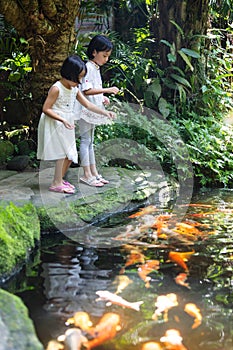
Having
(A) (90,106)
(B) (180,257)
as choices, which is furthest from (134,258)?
(A) (90,106)

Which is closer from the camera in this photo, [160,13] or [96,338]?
[96,338]

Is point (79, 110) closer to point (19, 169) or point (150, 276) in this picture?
point (19, 169)

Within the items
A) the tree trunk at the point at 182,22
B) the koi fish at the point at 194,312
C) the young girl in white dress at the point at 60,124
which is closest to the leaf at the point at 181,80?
the tree trunk at the point at 182,22

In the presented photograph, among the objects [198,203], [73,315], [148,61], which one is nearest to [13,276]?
[73,315]

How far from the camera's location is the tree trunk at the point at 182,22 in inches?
336

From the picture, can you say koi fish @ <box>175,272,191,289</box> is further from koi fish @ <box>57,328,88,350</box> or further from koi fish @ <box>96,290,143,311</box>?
koi fish @ <box>57,328,88,350</box>

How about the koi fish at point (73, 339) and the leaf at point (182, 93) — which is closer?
the koi fish at point (73, 339)

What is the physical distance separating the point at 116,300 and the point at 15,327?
0.81m

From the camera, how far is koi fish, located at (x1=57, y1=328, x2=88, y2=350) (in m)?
2.38

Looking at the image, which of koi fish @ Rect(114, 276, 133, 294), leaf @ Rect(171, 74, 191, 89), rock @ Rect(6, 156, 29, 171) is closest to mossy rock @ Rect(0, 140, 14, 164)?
rock @ Rect(6, 156, 29, 171)

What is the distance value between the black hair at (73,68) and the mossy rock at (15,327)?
8.70ft

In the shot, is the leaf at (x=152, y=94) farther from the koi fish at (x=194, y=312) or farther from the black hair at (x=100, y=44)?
the koi fish at (x=194, y=312)

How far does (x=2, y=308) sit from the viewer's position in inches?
94.2

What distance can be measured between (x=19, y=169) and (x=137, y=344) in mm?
4008
